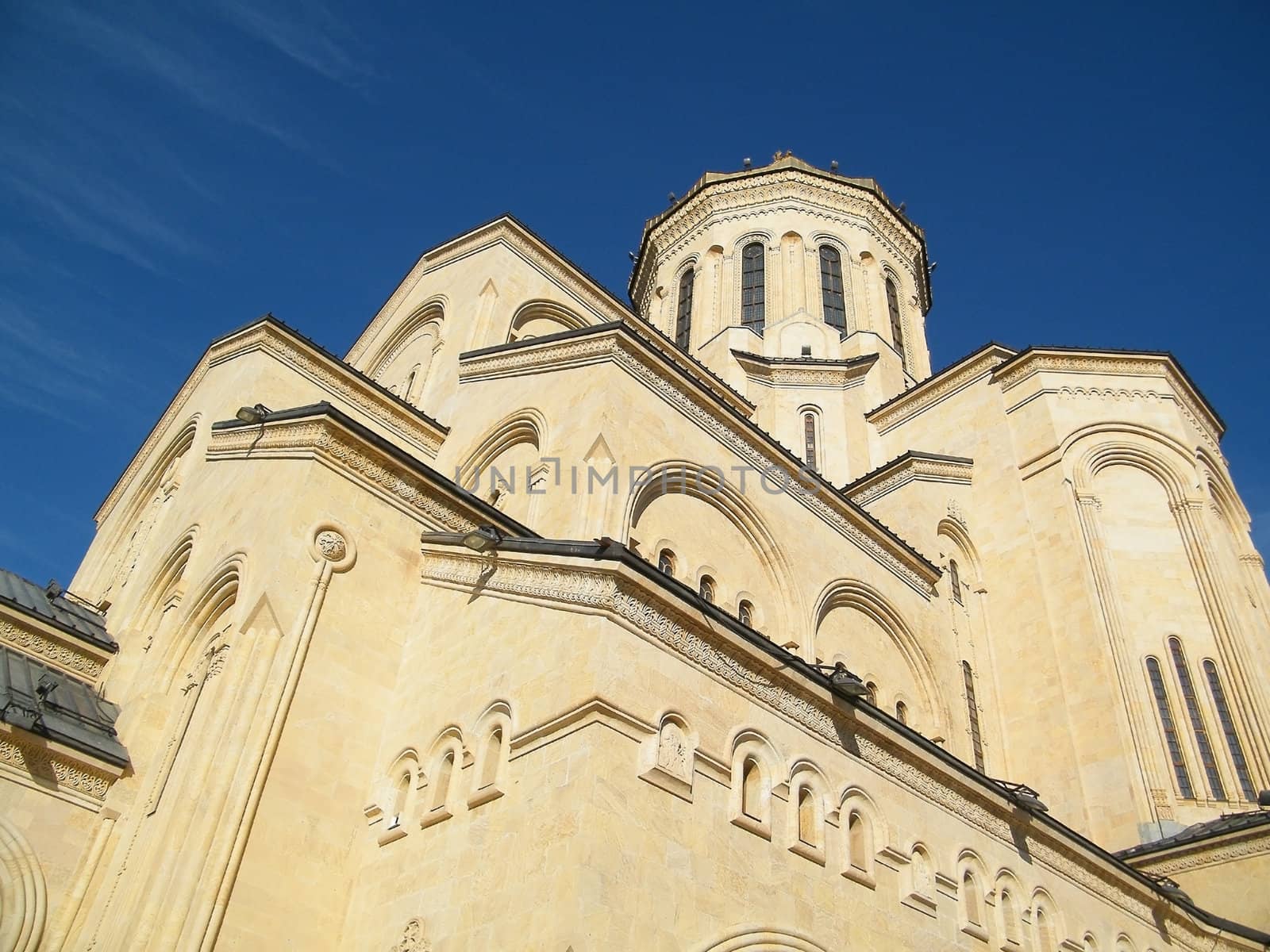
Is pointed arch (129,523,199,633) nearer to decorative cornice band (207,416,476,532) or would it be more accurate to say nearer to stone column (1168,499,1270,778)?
decorative cornice band (207,416,476,532)

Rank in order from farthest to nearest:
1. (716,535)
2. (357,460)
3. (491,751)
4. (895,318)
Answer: (895,318) < (716,535) < (357,460) < (491,751)

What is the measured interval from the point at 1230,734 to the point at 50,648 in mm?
17358

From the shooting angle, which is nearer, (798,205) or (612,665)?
(612,665)

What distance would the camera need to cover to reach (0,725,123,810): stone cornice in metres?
10.1

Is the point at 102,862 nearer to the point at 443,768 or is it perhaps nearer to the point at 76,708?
the point at 76,708

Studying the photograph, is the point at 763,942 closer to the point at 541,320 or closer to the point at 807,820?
the point at 807,820

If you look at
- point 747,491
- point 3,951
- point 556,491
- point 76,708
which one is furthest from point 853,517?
point 3,951

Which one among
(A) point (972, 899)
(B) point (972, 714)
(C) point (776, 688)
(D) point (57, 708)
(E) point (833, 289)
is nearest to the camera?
(C) point (776, 688)

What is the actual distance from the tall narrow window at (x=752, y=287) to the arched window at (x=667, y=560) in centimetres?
1632

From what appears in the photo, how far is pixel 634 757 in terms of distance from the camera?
8.35 metres

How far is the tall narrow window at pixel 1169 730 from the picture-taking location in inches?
649

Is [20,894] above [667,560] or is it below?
below

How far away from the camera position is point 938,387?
24078mm

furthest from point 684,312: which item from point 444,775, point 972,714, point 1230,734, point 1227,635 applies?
point 444,775
